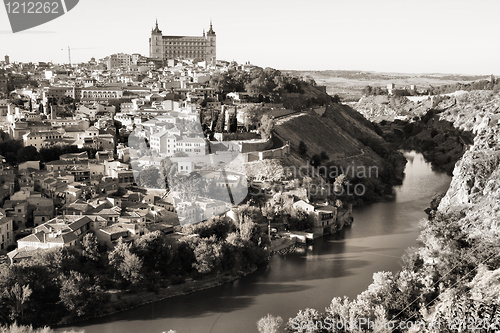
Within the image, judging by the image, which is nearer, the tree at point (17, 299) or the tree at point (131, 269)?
the tree at point (17, 299)

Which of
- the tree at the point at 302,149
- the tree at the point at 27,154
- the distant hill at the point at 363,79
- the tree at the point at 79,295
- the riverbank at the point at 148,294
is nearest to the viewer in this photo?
the tree at the point at 79,295

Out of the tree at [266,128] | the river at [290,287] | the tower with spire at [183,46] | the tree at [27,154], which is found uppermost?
the tower with spire at [183,46]

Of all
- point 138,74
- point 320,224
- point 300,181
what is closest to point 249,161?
point 300,181

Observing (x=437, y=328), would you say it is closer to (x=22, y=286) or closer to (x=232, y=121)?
(x=22, y=286)

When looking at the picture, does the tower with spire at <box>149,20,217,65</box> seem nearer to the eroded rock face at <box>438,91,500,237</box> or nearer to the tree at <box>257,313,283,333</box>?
the eroded rock face at <box>438,91,500,237</box>

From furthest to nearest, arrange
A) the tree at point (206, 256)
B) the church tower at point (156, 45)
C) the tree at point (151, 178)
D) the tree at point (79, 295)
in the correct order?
1. the church tower at point (156, 45)
2. the tree at point (151, 178)
3. the tree at point (206, 256)
4. the tree at point (79, 295)

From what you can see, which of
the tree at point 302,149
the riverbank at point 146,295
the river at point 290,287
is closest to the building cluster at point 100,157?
the riverbank at point 146,295

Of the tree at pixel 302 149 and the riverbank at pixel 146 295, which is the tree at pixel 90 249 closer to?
the riverbank at pixel 146 295
